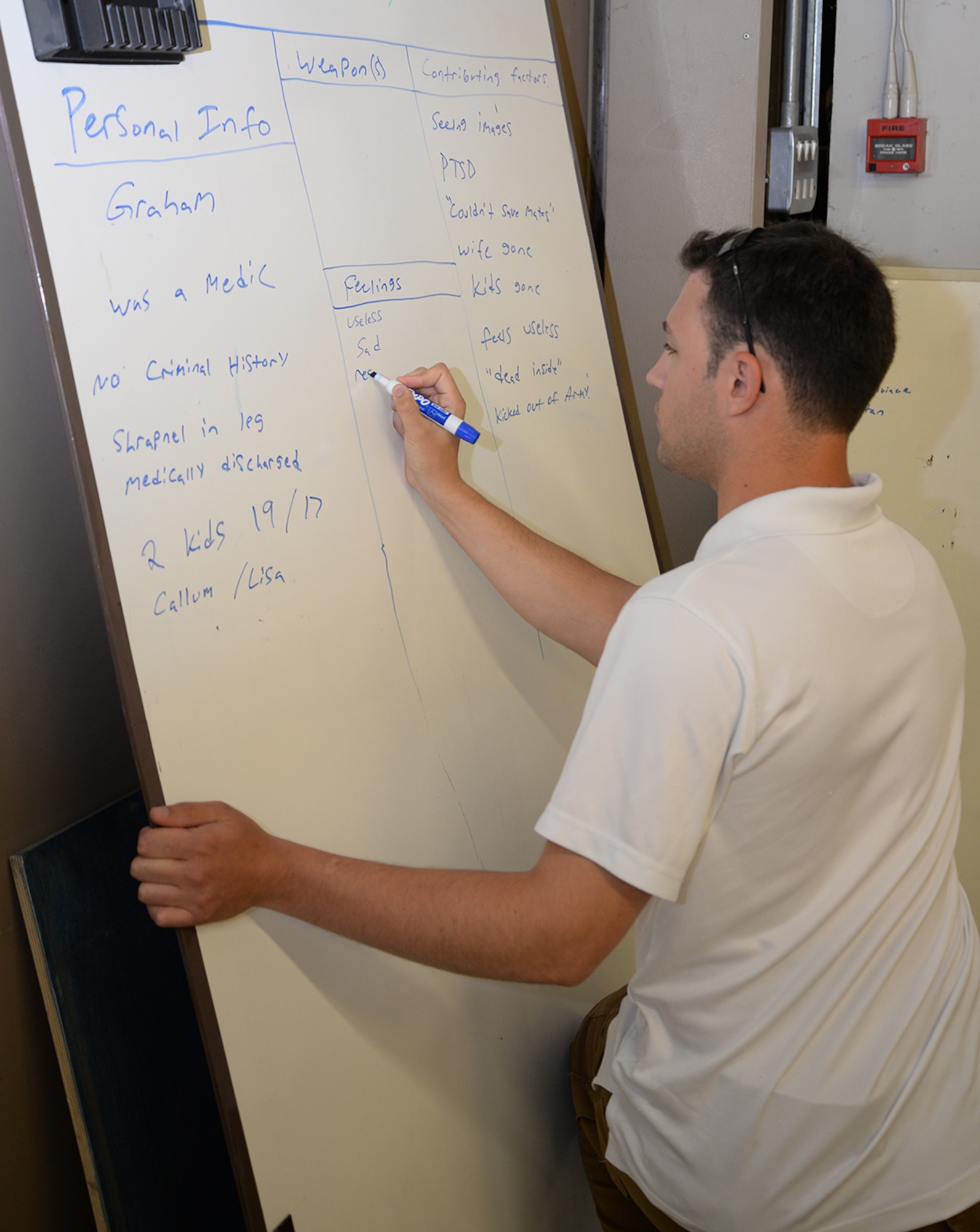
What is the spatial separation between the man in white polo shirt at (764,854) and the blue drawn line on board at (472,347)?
0.89 ft

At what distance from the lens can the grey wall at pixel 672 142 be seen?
1.65m

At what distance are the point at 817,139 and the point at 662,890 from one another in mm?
1747

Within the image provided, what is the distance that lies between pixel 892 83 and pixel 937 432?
1.00m

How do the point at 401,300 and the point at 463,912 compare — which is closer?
the point at 463,912

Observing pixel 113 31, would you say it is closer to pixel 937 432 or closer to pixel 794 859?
pixel 794 859

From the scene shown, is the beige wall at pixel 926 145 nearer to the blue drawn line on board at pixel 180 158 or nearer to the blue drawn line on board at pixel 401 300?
the blue drawn line on board at pixel 401 300

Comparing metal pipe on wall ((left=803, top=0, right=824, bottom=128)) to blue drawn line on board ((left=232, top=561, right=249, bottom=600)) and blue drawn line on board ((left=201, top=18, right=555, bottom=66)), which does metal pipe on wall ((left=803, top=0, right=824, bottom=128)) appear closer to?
blue drawn line on board ((left=201, top=18, right=555, bottom=66))

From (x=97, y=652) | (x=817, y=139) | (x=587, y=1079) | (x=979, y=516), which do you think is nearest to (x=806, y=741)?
(x=587, y=1079)

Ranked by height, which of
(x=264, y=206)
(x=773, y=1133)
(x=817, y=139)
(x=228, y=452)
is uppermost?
(x=817, y=139)

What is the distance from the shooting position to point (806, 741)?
A: 0.82 m

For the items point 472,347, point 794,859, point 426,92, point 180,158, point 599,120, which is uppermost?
point 599,120

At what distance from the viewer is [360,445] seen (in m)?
1.05

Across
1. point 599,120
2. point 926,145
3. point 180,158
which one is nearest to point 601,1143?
point 180,158

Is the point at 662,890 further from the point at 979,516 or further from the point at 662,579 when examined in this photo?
the point at 979,516
